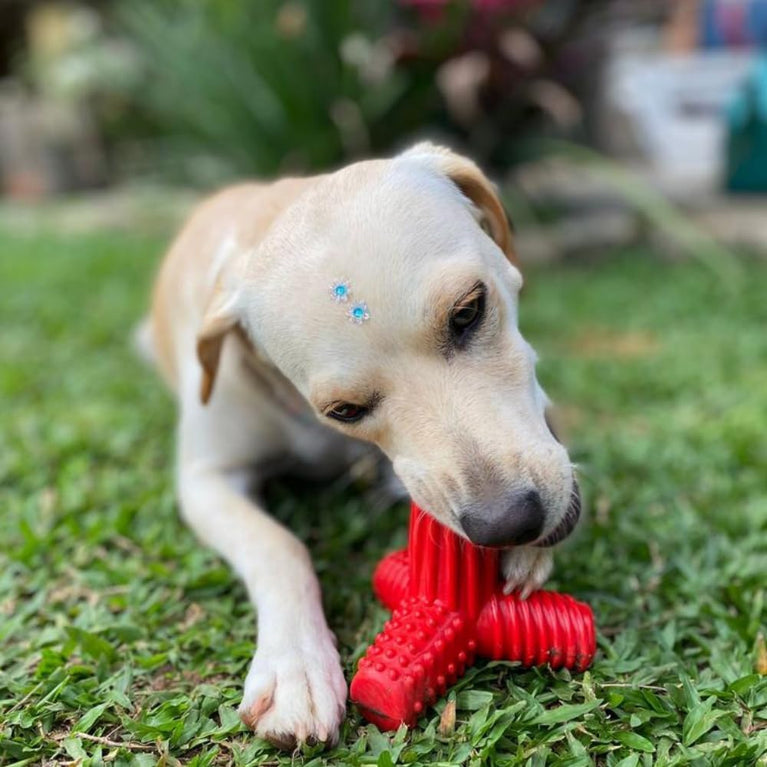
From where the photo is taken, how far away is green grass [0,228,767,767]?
1.76m

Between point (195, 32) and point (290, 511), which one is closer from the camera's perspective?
point (290, 511)

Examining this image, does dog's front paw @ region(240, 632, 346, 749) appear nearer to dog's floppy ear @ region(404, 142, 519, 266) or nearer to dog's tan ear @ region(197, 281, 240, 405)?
dog's tan ear @ region(197, 281, 240, 405)

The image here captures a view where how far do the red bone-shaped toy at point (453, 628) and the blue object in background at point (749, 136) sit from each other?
6094mm

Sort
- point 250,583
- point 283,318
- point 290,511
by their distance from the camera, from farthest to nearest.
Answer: point 290,511 < point 250,583 < point 283,318

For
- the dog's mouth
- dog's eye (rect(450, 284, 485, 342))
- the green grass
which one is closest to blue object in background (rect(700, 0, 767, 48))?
the green grass

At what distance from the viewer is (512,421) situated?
190 centimetres

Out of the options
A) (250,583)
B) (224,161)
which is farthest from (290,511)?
(224,161)

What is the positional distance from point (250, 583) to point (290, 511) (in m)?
0.63

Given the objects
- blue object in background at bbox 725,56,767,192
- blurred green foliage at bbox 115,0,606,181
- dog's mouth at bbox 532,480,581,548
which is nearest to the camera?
dog's mouth at bbox 532,480,581,548

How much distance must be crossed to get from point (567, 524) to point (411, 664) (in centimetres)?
46

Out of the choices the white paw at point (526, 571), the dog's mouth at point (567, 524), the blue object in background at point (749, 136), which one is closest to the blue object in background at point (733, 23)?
the blue object in background at point (749, 136)

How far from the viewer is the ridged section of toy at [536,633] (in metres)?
1.89

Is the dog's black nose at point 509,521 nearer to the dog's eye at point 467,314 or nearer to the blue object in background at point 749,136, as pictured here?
the dog's eye at point 467,314

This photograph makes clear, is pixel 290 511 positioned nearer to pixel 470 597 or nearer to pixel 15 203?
pixel 470 597
